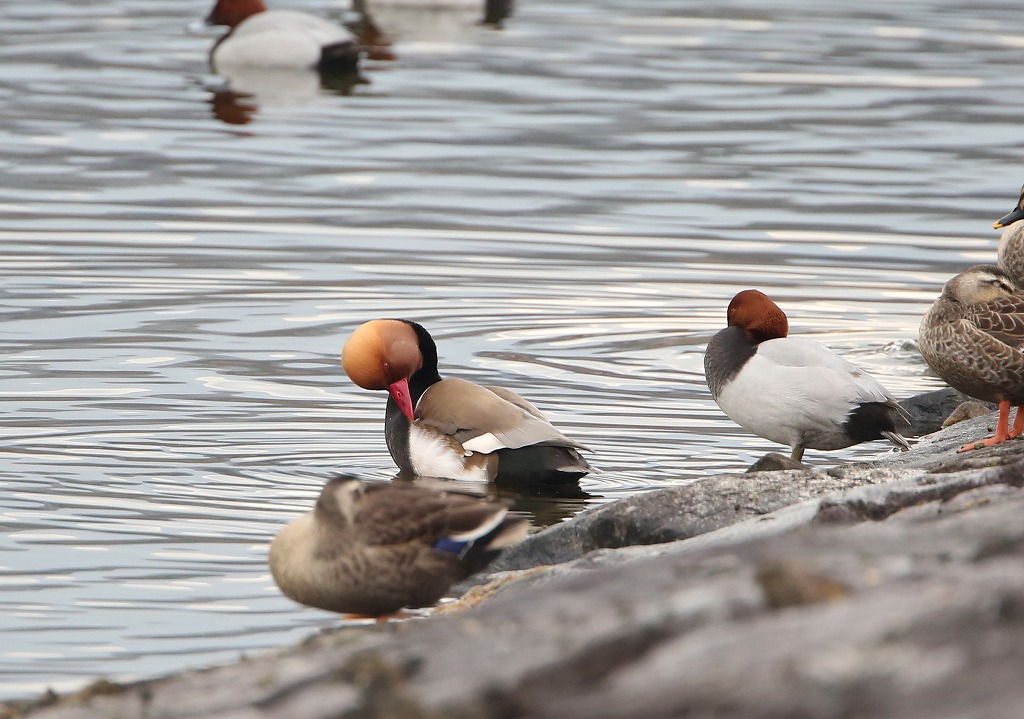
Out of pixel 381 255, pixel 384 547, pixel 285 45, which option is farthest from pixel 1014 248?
pixel 285 45

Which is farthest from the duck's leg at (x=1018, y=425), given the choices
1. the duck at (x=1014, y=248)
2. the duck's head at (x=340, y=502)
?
the duck's head at (x=340, y=502)

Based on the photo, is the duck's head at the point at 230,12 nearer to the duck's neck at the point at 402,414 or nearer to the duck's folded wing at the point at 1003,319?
the duck's neck at the point at 402,414

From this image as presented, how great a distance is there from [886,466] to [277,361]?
4.12 metres

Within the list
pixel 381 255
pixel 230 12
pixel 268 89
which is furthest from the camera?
pixel 230 12

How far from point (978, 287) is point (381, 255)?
18.8ft

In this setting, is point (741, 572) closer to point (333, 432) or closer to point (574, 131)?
point (333, 432)

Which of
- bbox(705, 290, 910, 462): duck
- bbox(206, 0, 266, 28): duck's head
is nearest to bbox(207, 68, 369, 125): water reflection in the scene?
bbox(206, 0, 266, 28): duck's head

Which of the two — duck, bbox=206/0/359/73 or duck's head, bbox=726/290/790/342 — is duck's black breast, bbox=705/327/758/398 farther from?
duck, bbox=206/0/359/73

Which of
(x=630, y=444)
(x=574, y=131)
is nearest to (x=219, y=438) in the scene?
(x=630, y=444)

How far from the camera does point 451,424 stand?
7723 millimetres

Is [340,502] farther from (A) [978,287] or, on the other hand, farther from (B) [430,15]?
(B) [430,15]

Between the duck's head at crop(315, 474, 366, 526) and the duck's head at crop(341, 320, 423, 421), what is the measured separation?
2660mm

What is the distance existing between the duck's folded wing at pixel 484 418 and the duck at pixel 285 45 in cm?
1439

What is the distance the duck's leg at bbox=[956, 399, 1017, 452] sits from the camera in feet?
23.5
